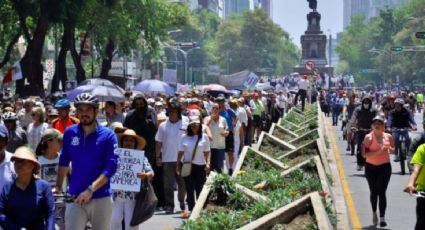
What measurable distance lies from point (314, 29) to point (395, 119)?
110583 millimetres

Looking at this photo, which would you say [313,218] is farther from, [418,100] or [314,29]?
[314,29]

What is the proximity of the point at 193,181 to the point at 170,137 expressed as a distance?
31.7 inches

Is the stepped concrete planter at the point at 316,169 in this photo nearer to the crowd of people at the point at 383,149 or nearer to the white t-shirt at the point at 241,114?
the crowd of people at the point at 383,149

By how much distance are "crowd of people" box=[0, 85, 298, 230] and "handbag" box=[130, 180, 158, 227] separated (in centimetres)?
6

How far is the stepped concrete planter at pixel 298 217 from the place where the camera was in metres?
10.9

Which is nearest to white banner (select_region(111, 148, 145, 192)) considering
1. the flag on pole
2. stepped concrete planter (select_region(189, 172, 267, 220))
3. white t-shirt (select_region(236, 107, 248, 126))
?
stepped concrete planter (select_region(189, 172, 267, 220))

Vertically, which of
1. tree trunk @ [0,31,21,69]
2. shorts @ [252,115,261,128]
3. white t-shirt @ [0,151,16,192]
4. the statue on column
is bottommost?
shorts @ [252,115,261,128]

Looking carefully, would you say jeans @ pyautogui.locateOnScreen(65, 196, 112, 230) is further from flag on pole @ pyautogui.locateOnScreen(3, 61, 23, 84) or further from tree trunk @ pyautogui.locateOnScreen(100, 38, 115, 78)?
tree trunk @ pyautogui.locateOnScreen(100, 38, 115, 78)

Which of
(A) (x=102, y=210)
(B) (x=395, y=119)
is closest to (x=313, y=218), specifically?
(A) (x=102, y=210)

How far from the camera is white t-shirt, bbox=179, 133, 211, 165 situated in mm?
16812

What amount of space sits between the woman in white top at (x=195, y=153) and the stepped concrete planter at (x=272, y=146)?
6.64m

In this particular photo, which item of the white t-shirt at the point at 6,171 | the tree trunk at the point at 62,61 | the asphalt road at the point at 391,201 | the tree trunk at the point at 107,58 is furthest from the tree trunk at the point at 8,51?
the white t-shirt at the point at 6,171

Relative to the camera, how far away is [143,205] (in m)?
12.6

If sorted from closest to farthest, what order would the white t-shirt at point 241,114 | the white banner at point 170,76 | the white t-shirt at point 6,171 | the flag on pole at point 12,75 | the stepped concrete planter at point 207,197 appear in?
the white t-shirt at point 6,171 → the stepped concrete planter at point 207,197 → the white t-shirt at point 241,114 → the flag on pole at point 12,75 → the white banner at point 170,76
